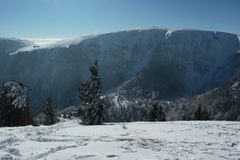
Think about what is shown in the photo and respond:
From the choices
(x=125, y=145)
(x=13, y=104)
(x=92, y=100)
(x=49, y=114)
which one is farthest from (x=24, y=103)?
(x=125, y=145)

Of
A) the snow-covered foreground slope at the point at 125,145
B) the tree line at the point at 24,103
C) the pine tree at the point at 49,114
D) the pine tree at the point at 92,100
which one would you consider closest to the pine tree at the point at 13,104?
the tree line at the point at 24,103

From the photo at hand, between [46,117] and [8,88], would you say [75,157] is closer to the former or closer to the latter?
[8,88]

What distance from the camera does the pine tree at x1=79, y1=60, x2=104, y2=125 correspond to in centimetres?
5527

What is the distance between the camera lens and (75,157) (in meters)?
21.5

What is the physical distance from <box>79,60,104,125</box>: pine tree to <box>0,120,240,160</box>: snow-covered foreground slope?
69.6 ft

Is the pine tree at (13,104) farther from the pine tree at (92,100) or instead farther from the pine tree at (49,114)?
the pine tree at (49,114)

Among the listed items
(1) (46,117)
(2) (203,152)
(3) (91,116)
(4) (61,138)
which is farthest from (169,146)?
(1) (46,117)

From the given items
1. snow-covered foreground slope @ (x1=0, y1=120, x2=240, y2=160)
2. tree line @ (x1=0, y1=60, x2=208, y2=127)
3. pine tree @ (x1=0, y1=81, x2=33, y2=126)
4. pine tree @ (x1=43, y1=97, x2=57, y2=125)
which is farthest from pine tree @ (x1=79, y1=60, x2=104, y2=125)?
→ pine tree @ (x1=43, y1=97, x2=57, y2=125)

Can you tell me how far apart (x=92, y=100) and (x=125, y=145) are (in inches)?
1255

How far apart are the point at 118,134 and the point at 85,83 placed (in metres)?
26.8

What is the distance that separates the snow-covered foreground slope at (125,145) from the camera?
874 inches

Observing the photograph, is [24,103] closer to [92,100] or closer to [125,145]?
[92,100]

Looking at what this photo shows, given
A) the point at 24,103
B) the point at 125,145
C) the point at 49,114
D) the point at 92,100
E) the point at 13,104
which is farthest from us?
the point at 49,114

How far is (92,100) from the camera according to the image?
5691 cm
